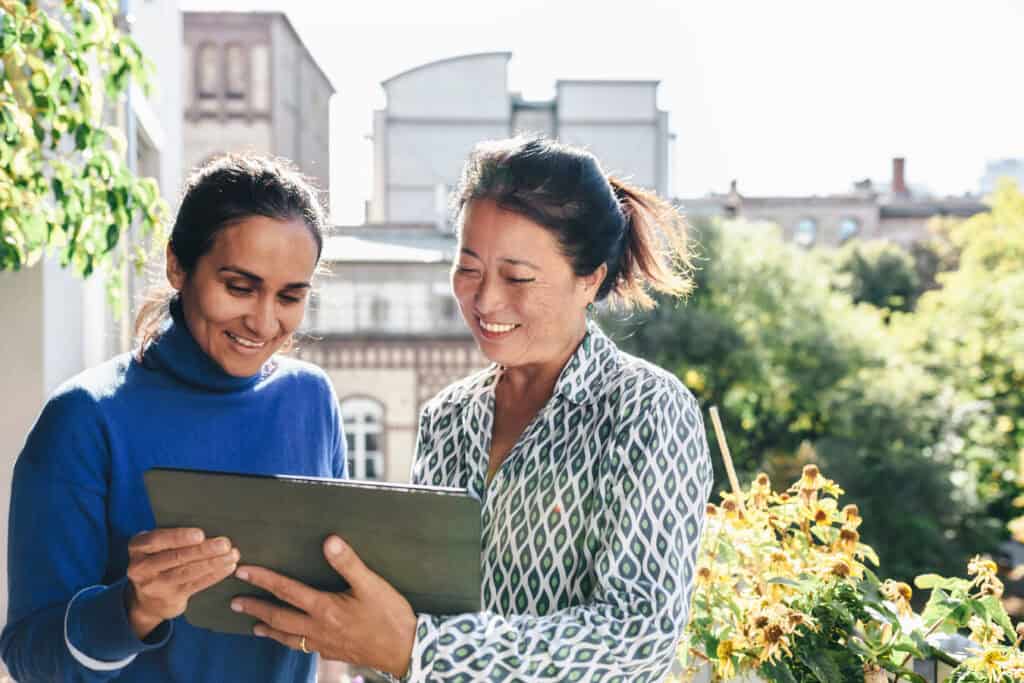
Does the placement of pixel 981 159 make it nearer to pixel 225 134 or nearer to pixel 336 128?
pixel 225 134

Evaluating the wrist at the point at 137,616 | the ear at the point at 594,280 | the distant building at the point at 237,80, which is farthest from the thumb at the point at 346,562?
the distant building at the point at 237,80

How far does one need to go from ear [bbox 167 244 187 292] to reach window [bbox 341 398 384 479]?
61.1ft

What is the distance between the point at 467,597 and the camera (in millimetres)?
1086

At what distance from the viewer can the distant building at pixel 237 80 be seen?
2134cm

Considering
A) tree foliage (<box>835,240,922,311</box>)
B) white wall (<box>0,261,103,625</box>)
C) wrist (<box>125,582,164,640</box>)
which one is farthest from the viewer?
tree foliage (<box>835,240,922,311</box>)

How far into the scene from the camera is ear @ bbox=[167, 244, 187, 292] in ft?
4.39

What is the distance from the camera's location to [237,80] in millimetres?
21422

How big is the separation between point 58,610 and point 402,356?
61.3 ft

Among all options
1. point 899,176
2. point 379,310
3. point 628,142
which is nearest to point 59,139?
point 379,310

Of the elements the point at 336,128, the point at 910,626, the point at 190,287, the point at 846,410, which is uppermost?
the point at 336,128

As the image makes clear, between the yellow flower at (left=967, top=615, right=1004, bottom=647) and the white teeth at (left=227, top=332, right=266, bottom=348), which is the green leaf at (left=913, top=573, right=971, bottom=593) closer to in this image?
the yellow flower at (left=967, top=615, right=1004, bottom=647)

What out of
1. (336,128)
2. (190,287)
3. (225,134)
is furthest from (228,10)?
(190,287)

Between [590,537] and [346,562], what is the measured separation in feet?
0.87

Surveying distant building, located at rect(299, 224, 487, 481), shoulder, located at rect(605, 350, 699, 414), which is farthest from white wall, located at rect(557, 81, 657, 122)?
shoulder, located at rect(605, 350, 699, 414)
